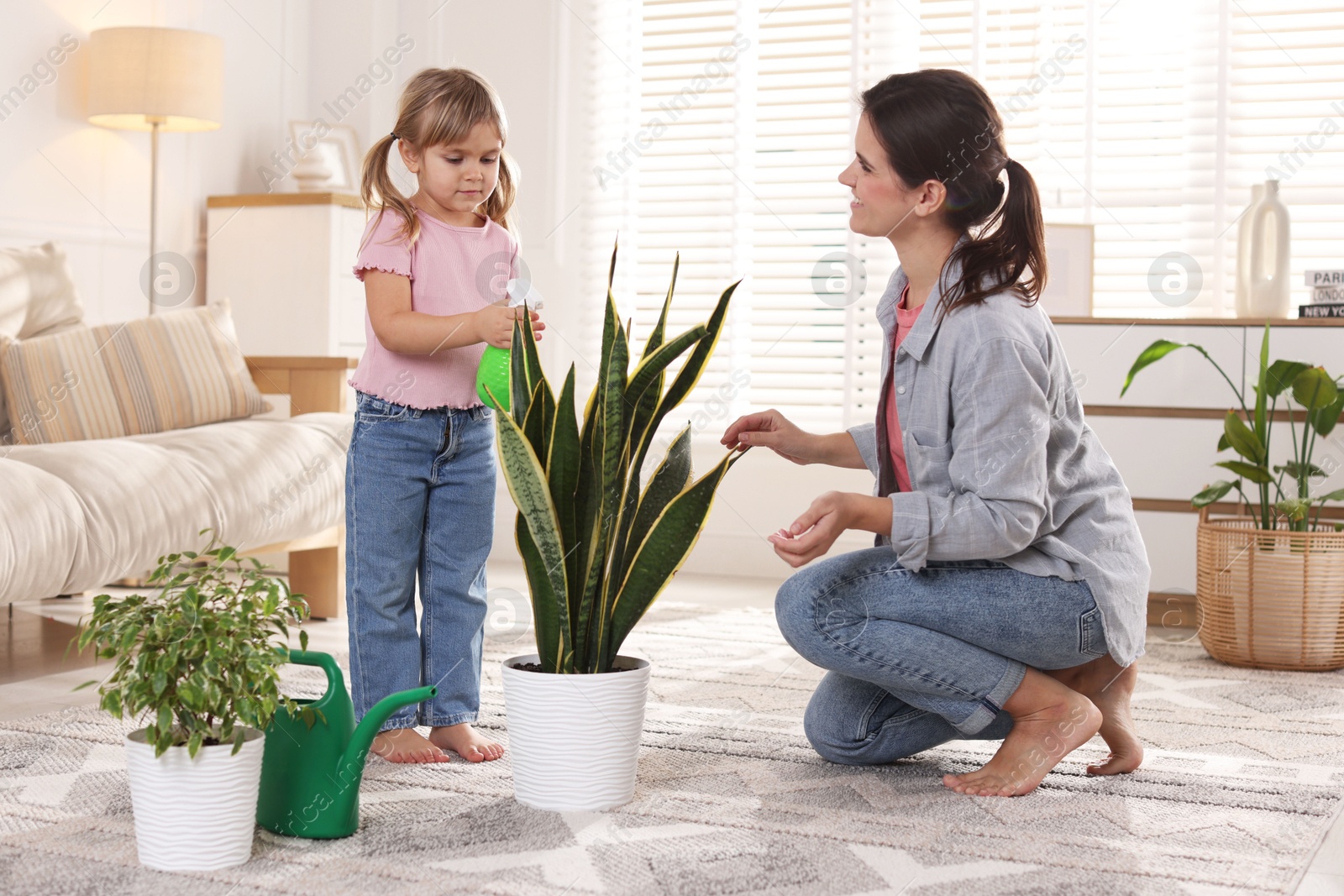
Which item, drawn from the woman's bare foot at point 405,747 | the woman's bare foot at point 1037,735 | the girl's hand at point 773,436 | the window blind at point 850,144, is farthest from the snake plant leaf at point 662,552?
the window blind at point 850,144

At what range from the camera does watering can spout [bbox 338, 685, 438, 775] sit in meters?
1.32

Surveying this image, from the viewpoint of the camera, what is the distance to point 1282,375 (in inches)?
105

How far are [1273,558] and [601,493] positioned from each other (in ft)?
5.59

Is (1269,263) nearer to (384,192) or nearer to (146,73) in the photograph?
(384,192)

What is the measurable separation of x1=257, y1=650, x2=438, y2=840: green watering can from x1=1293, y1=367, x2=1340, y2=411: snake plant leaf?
79.9 inches

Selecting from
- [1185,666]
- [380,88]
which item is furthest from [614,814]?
[380,88]

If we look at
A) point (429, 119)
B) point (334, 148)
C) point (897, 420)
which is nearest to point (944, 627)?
point (897, 420)

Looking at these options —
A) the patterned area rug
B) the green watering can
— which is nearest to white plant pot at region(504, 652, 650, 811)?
the patterned area rug

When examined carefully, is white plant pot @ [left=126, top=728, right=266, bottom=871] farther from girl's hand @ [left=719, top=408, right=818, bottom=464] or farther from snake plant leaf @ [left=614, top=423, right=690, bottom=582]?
girl's hand @ [left=719, top=408, right=818, bottom=464]

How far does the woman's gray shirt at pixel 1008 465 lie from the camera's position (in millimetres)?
1435

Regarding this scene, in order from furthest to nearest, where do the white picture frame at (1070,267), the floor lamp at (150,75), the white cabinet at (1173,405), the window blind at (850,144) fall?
the window blind at (850,144), the white picture frame at (1070,267), the floor lamp at (150,75), the white cabinet at (1173,405)

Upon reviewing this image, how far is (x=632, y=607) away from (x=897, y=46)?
8.86ft

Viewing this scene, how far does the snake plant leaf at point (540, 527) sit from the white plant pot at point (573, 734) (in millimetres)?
49

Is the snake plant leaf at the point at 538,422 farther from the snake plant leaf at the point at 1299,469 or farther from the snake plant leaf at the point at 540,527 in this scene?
the snake plant leaf at the point at 1299,469
